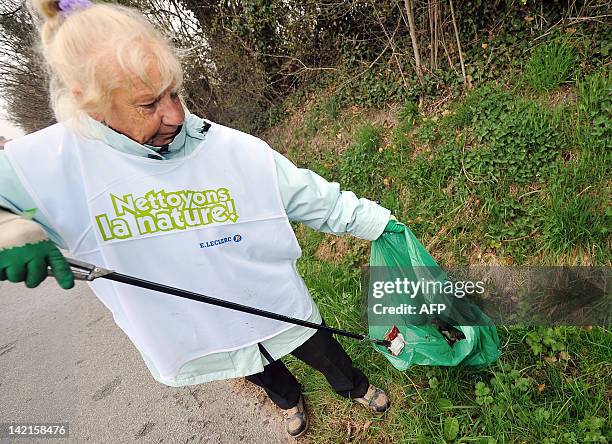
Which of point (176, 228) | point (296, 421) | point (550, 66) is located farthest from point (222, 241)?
point (550, 66)

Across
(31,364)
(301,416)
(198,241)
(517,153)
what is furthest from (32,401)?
(517,153)

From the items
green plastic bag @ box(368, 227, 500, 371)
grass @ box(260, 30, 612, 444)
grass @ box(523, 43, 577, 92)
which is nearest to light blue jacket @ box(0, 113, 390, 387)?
green plastic bag @ box(368, 227, 500, 371)

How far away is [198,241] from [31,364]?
10.4ft

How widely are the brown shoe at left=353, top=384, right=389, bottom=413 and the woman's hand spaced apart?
4.95 ft

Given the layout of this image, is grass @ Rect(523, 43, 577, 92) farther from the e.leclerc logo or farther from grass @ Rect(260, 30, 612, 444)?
the e.leclerc logo

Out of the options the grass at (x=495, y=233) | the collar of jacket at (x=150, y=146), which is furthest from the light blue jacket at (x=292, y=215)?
the grass at (x=495, y=233)

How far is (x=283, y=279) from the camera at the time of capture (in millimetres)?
1483

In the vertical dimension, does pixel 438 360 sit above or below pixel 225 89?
below

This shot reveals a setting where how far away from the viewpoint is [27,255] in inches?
38.0

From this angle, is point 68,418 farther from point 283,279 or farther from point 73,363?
point 283,279

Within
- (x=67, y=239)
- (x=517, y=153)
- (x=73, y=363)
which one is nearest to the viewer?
(x=67, y=239)

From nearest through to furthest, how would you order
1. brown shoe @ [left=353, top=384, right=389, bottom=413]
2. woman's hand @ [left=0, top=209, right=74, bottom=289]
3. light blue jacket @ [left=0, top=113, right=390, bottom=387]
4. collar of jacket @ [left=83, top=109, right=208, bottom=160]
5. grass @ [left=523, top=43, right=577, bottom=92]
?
woman's hand @ [left=0, top=209, right=74, bottom=289] → collar of jacket @ [left=83, top=109, right=208, bottom=160] → light blue jacket @ [left=0, top=113, right=390, bottom=387] → brown shoe @ [left=353, top=384, right=389, bottom=413] → grass @ [left=523, top=43, right=577, bottom=92]

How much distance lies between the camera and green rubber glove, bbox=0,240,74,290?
953mm

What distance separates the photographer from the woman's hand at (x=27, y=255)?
3.12 feet
